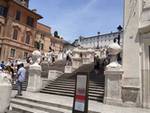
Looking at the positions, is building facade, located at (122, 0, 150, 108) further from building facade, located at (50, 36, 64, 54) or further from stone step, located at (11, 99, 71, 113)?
building facade, located at (50, 36, 64, 54)

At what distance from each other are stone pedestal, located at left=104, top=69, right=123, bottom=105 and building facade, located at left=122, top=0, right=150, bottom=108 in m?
0.51

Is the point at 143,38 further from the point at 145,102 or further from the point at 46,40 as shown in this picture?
the point at 46,40

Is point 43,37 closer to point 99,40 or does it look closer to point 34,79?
point 99,40

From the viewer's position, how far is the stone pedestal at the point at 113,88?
33.9 ft

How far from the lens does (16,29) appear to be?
40.8 metres

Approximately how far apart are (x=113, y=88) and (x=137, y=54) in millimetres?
2322

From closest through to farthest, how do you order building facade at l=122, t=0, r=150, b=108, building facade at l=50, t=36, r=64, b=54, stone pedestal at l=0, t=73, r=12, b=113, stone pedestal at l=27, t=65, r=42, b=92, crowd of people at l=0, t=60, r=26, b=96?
stone pedestal at l=0, t=73, r=12, b=113 → building facade at l=122, t=0, r=150, b=108 → crowd of people at l=0, t=60, r=26, b=96 → stone pedestal at l=27, t=65, r=42, b=92 → building facade at l=50, t=36, r=64, b=54

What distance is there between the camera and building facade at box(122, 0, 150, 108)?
34.5 feet

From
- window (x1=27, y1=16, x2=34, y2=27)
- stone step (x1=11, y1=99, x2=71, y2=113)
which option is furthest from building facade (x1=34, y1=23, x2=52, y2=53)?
stone step (x1=11, y1=99, x2=71, y2=113)

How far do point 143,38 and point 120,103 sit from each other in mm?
3660

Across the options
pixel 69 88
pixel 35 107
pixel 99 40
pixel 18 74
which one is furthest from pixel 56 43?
pixel 35 107

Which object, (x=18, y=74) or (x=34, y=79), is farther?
(x=34, y=79)

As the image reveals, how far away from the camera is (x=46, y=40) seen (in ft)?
177

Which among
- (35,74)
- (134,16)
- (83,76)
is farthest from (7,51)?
(83,76)
